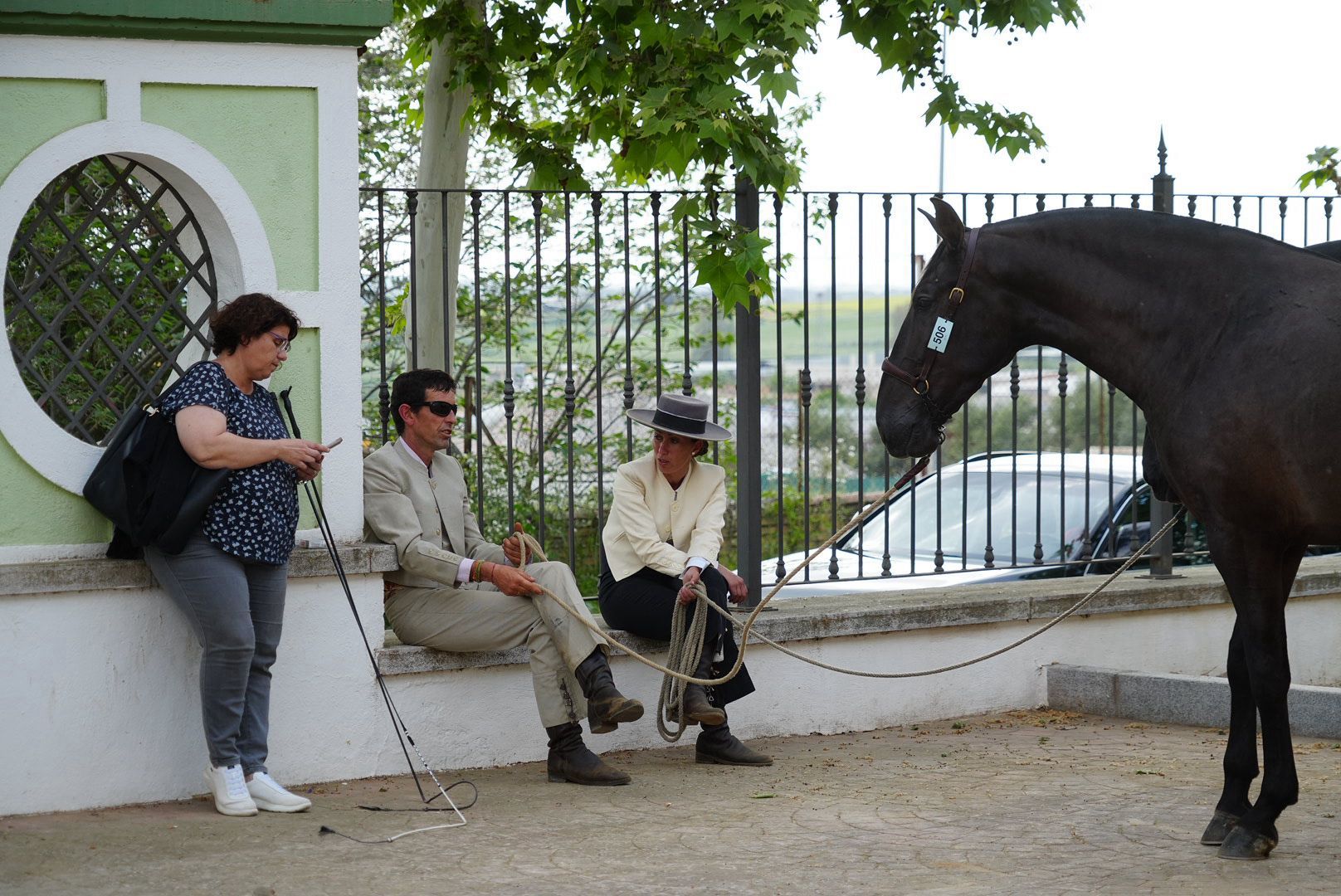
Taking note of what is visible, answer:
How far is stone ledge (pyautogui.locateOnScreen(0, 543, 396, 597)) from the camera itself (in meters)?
5.31

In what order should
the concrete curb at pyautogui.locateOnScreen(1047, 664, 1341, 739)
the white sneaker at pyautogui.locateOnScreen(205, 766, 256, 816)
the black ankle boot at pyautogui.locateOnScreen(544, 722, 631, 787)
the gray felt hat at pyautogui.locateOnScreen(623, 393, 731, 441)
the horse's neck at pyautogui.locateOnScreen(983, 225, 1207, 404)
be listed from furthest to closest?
the concrete curb at pyautogui.locateOnScreen(1047, 664, 1341, 739) → the gray felt hat at pyautogui.locateOnScreen(623, 393, 731, 441) → the black ankle boot at pyautogui.locateOnScreen(544, 722, 631, 787) → the white sneaker at pyautogui.locateOnScreen(205, 766, 256, 816) → the horse's neck at pyautogui.locateOnScreen(983, 225, 1207, 404)

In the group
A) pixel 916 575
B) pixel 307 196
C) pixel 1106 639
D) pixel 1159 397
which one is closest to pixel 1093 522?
pixel 1106 639

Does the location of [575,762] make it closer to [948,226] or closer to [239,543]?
[239,543]

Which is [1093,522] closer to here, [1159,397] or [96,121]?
[1159,397]

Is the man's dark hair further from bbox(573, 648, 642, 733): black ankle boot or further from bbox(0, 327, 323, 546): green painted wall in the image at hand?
bbox(573, 648, 642, 733): black ankle boot

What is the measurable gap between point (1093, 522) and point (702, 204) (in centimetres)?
302

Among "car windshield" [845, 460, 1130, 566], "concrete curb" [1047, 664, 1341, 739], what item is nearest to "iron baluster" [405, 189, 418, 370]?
"car windshield" [845, 460, 1130, 566]

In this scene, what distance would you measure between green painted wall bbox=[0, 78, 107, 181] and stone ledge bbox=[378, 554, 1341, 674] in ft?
7.22

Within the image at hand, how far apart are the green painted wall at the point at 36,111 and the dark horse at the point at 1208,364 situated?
9.63 ft

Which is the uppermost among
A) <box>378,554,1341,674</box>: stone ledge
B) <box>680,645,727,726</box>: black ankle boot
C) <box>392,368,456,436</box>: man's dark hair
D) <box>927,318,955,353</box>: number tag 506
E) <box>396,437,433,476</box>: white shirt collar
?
<box>927,318,955,353</box>: number tag 506

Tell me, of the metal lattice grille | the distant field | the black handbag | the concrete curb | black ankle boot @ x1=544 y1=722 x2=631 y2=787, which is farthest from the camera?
the distant field

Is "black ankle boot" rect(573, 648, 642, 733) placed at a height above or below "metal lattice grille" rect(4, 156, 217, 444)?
below

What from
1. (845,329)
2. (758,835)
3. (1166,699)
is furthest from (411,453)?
(845,329)

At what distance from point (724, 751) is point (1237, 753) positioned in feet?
6.78
